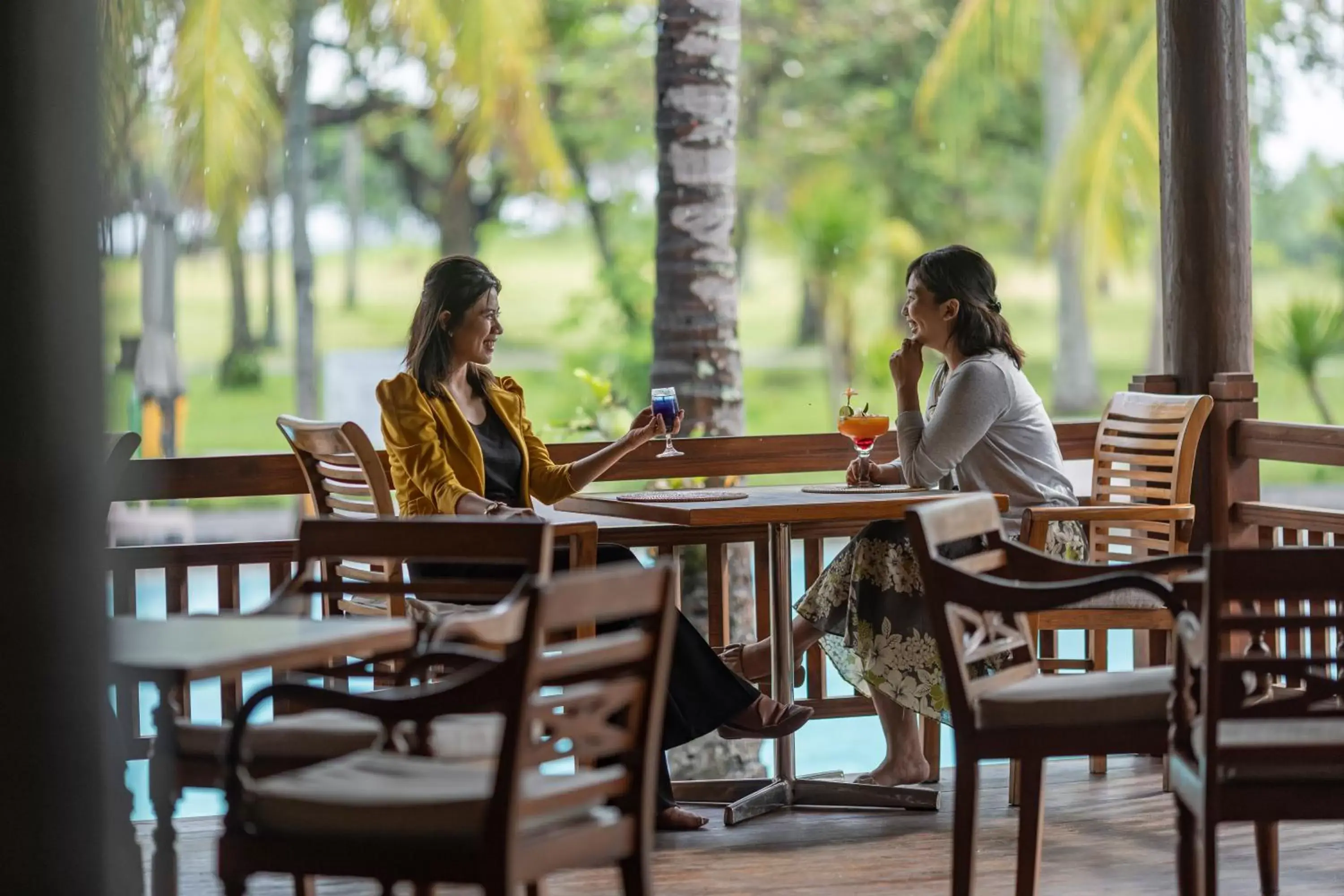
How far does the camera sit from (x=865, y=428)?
3.89 metres

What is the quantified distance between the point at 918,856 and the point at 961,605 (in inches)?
42.8

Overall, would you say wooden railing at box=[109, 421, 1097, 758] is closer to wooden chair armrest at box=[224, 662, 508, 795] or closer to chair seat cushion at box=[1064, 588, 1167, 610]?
chair seat cushion at box=[1064, 588, 1167, 610]

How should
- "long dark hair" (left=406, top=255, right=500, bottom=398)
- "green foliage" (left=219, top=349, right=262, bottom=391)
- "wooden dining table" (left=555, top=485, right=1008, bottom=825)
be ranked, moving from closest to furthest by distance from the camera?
"wooden dining table" (left=555, top=485, right=1008, bottom=825) → "long dark hair" (left=406, top=255, right=500, bottom=398) → "green foliage" (left=219, top=349, right=262, bottom=391)

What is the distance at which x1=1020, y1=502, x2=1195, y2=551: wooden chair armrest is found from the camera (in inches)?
149

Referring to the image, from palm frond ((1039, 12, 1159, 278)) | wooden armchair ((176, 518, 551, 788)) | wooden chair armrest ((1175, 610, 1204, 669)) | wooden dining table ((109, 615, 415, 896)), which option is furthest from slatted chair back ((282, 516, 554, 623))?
palm frond ((1039, 12, 1159, 278))

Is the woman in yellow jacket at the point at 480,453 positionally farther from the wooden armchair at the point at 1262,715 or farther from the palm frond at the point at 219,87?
the palm frond at the point at 219,87

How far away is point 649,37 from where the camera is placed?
1916 cm

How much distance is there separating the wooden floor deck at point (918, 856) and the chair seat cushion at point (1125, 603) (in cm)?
49

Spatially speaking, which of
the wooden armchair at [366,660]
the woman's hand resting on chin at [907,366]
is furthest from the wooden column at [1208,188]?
→ the wooden armchair at [366,660]

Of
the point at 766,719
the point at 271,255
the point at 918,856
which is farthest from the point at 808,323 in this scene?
the point at 918,856

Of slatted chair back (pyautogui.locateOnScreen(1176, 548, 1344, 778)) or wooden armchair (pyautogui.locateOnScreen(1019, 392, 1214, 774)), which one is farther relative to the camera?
wooden armchair (pyautogui.locateOnScreen(1019, 392, 1214, 774))

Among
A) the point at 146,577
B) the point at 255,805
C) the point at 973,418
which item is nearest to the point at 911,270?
the point at 973,418

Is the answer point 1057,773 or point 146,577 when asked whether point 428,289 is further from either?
point 146,577

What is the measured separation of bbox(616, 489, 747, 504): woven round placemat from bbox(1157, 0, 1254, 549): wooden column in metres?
1.52
